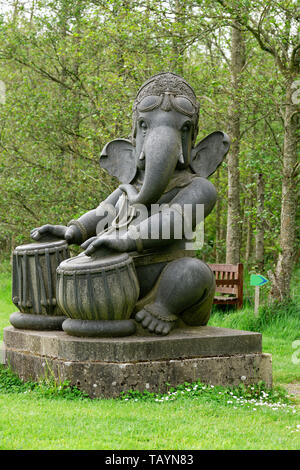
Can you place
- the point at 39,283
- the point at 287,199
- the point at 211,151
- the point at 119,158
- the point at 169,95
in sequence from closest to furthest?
the point at 169,95 → the point at 39,283 → the point at 211,151 → the point at 119,158 → the point at 287,199

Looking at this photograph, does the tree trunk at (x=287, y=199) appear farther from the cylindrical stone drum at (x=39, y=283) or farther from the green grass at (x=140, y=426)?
the green grass at (x=140, y=426)

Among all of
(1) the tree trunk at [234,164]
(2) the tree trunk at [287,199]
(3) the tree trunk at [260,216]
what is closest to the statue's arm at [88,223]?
(2) the tree trunk at [287,199]

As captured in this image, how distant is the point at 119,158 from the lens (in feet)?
17.9

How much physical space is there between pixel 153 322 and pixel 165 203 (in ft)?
3.09

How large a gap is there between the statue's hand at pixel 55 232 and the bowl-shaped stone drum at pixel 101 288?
800mm

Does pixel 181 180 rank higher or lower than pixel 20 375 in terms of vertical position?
higher

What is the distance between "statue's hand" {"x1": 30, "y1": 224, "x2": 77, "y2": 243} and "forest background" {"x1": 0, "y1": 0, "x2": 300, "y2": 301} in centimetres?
377

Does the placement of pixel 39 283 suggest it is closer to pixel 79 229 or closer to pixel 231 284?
pixel 79 229

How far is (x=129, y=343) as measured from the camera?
4.27 m

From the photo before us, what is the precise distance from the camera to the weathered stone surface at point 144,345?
427 cm

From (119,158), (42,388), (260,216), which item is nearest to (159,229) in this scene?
(119,158)

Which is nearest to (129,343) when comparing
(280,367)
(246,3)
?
(280,367)
